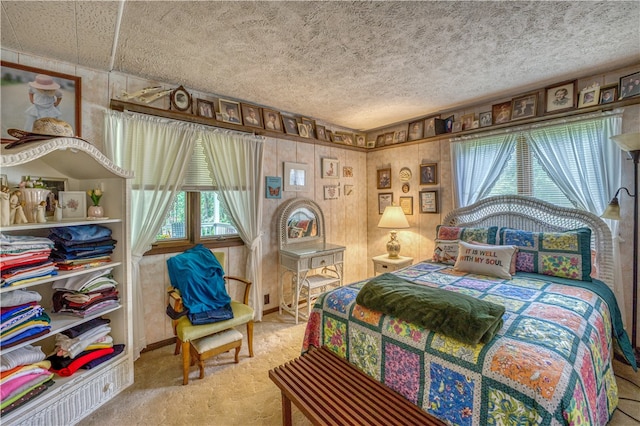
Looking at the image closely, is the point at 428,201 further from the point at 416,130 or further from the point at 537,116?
the point at 537,116

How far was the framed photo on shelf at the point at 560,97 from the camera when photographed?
275cm

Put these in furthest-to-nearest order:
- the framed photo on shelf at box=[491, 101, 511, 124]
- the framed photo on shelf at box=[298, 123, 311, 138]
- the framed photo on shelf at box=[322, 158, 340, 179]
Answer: the framed photo on shelf at box=[322, 158, 340, 179], the framed photo on shelf at box=[298, 123, 311, 138], the framed photo on shelf at box=[491, 101, 511, 124]

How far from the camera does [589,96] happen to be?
266 centimetres

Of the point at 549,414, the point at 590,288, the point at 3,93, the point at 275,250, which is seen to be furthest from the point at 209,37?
the point at 590,288

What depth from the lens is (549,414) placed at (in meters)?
1.11

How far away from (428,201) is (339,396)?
301cm

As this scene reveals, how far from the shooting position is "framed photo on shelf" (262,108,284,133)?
3451 millimetres

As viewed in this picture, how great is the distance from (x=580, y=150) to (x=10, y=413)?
4.72m

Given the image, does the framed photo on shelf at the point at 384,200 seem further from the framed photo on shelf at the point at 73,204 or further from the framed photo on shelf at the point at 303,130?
the framed photo on shelf at the point at 73,204

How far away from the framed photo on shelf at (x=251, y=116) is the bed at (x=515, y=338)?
2.26 m

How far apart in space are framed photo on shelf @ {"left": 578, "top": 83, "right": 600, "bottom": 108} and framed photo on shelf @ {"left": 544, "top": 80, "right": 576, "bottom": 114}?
5 cm

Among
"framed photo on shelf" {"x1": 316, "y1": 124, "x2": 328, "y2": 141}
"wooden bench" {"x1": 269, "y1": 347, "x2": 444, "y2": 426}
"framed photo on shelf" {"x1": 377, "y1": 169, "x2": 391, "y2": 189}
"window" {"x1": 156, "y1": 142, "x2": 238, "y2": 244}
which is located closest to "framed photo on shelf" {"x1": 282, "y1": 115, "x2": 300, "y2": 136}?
"framed photo on shelf" {"x1": 316, "y1": 124, "x2": 328, "y2": 141}

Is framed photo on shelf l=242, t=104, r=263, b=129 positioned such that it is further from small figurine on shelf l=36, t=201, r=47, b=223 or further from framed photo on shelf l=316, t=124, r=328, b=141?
small figurine on shelf l=36, t=201, r=47, b=223

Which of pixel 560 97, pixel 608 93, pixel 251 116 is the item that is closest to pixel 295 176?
pixel 251 116
